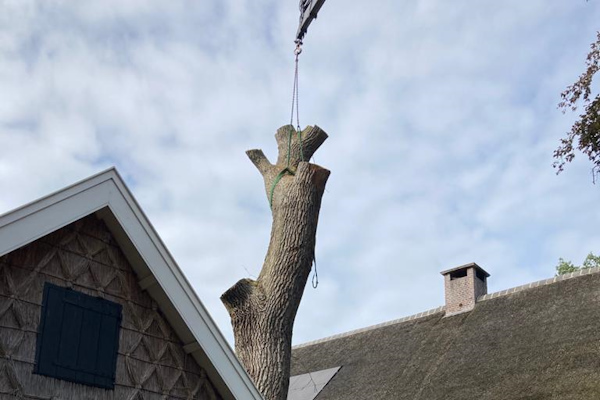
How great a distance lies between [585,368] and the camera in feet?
42.9

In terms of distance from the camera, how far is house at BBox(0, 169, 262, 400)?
5590 mm

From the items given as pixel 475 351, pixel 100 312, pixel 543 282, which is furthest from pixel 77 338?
pixel 543 282

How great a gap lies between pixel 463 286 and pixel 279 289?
10798 millimetres

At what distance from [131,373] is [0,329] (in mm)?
1173

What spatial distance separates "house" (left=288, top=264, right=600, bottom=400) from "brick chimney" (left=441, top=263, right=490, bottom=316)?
0.09ft

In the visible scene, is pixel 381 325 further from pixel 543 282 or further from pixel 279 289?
pixel 279 289

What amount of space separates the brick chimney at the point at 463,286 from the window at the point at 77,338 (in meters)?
13.3

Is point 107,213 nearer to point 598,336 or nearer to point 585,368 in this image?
point 585,368

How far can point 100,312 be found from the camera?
610 cm

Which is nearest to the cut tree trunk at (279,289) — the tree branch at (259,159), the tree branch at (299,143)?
the tree branch at (299,143)

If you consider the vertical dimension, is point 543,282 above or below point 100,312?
above

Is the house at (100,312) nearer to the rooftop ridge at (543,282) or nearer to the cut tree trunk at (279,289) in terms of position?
the cut tree trunk at (279,289)

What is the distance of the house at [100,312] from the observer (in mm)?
5590

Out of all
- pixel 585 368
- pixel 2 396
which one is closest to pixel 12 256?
pixel 2 396
